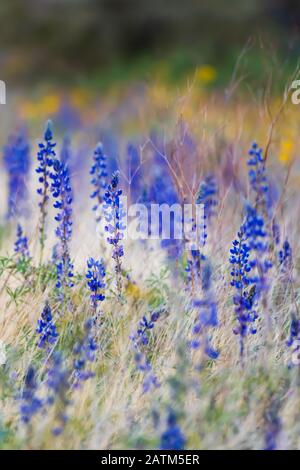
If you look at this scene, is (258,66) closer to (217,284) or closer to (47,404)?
(217,284)

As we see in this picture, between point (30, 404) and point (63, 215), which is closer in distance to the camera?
point (30, 404)

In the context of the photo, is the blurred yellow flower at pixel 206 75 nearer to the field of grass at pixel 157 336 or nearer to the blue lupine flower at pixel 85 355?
the field of grass at pixel 157 336

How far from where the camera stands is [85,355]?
2.78 meters

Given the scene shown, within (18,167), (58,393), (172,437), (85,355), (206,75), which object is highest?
(206,75)

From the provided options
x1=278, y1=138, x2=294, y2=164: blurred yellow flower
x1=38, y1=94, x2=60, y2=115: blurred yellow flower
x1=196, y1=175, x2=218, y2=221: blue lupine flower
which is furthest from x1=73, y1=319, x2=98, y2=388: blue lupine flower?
x1=38, y1=94, x2=60, y2=115: blurred yellow flower

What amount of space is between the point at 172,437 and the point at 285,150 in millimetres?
3245

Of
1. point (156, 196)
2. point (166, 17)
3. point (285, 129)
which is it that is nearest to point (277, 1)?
point (166, 17)

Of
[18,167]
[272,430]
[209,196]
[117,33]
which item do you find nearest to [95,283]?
[272,430]

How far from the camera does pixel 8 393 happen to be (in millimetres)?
A: 2902

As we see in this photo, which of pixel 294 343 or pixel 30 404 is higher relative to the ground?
pixel 294 343

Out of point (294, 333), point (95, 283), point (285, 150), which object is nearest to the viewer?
point (294, 333)

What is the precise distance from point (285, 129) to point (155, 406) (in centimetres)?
318

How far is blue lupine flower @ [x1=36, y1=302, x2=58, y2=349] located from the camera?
9.96 feet

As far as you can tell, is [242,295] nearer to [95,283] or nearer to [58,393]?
[95,283]
